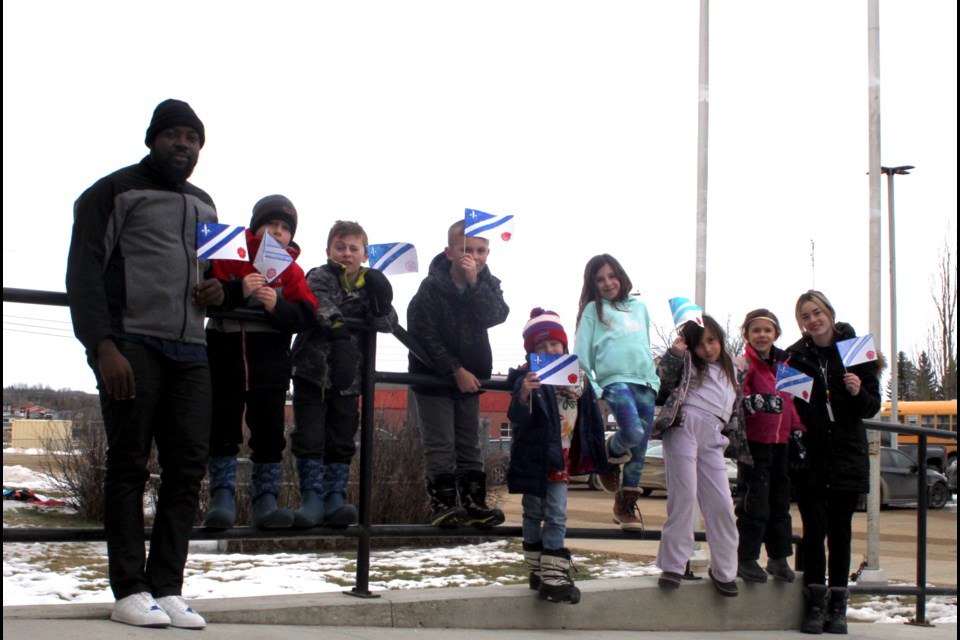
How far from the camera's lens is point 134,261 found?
12.8 feet

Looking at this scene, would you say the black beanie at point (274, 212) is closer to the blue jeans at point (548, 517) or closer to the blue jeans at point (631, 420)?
the blue jeans at point (548, 517)

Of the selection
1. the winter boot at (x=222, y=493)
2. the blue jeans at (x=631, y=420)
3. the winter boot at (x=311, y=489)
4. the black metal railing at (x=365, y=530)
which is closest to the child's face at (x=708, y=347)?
the blue jeans at (x=631, y=420)

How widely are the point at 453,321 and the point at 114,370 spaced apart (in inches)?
70.3

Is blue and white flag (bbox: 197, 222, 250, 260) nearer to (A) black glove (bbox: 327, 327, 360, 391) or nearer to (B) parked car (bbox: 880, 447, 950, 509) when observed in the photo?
(A) black glove (bbox: 327, 327, 360, 391)

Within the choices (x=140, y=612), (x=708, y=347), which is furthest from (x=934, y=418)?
(x=140, y=612)

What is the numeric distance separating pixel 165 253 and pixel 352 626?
1.63 metres

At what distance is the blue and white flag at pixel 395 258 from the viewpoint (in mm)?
4793

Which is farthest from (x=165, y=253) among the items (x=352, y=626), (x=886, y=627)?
(x=886, y=627)

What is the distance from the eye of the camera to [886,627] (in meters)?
6.60

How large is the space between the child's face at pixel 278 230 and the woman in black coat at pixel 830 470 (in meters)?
2.82

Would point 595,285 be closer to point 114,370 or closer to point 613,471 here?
point 613,471

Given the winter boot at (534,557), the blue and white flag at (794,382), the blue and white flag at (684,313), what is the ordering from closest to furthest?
the winter boot at (534,557)
the blue and white flag at (684,313)
the blue and white flag at (794,382)

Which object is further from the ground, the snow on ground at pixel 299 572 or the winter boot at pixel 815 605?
the winter boot at pixel 815 605

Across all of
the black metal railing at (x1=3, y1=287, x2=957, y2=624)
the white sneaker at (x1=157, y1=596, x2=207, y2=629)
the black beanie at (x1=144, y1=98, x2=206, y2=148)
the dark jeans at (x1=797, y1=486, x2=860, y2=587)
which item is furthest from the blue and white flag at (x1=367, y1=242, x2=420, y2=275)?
the dark jeans at (x1=797, y1=486, x2=860, y2=587)
